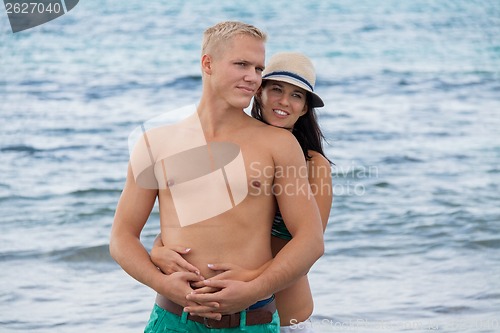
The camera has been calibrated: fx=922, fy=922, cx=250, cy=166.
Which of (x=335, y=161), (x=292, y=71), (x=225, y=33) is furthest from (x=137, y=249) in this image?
(x=335, y=161)

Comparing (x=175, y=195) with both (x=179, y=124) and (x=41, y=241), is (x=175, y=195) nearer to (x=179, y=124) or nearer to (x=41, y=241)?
(x=179, y=124)

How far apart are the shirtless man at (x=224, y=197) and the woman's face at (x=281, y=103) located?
0.30 meters

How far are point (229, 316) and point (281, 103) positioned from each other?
2.87 ft

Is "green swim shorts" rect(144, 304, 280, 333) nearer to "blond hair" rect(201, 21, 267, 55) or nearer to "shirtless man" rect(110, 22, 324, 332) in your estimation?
"shirtless man" rect(110, 22, 324, 332)

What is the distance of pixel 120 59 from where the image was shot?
63.6 feet

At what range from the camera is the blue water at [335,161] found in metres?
6.25

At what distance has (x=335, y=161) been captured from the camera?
1072cm

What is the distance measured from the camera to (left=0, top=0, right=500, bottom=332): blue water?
6254mm

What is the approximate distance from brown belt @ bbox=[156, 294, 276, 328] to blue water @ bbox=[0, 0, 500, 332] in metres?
2.61

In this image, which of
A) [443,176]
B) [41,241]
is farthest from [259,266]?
[443,176]
